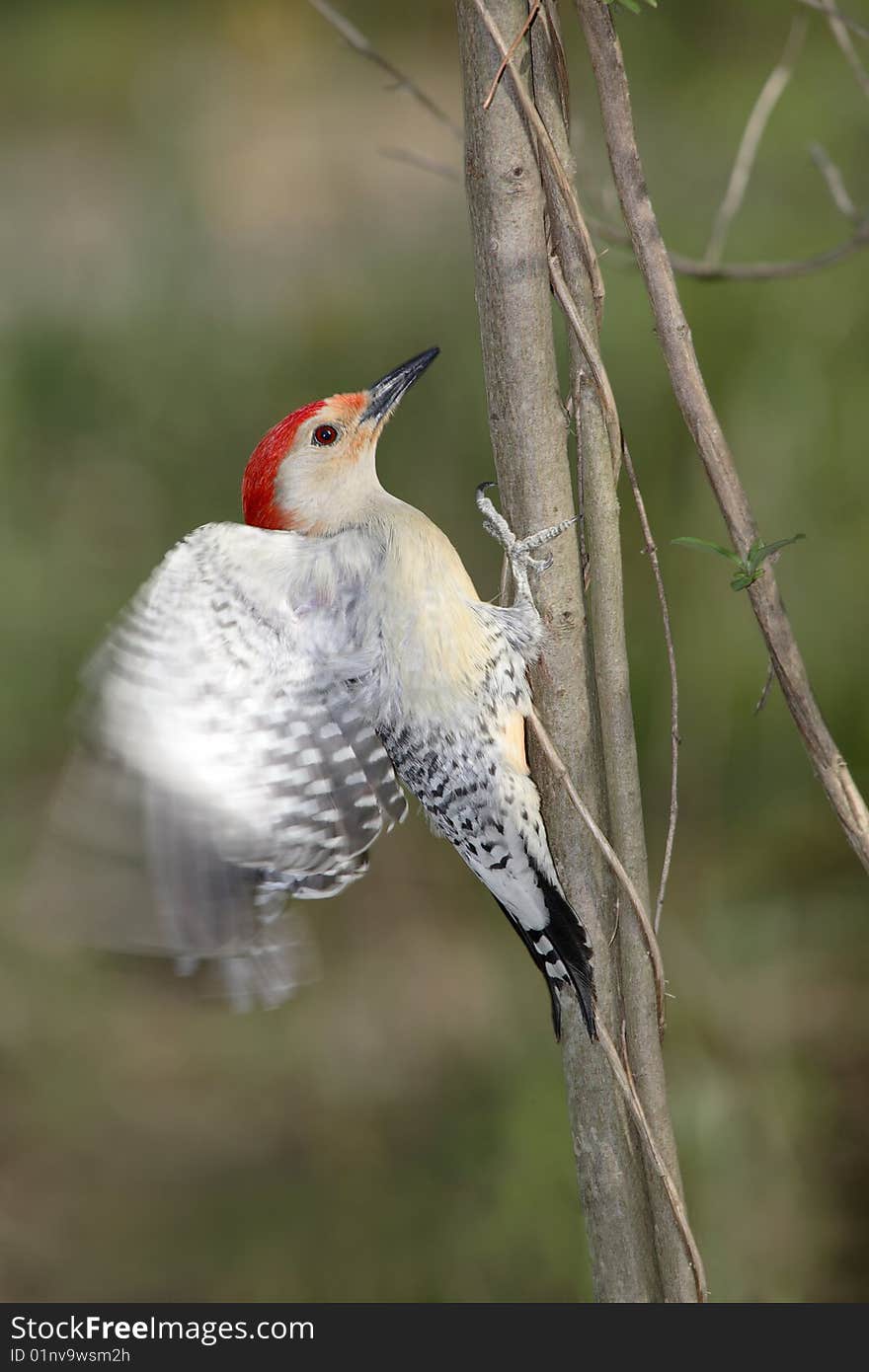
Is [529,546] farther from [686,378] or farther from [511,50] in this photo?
[511,50]

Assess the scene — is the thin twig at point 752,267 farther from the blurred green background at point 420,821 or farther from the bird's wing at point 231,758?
the blurred green background at point 420,821

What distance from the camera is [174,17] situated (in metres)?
5.62

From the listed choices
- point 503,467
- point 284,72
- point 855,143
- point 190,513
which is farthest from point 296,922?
point 284,72

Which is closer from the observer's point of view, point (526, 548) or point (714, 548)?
point (714, 548)

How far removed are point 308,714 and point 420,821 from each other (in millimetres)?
2734

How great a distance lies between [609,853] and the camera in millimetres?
1337

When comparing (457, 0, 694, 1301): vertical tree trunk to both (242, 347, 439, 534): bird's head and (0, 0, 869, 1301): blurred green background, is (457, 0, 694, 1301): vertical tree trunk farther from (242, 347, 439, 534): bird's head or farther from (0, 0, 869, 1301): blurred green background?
(0, 0, 869, 1301): blurred green background

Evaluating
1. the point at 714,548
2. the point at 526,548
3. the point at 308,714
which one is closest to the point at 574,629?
the point at 526,548

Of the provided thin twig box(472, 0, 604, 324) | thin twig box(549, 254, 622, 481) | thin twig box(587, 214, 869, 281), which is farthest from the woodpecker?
thin twig box(587, 214, 869, 281)

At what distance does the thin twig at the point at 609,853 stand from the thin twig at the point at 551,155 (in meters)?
0.49

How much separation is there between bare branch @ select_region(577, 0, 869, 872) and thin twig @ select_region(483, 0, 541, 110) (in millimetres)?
54

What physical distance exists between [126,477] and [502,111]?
3252 mm

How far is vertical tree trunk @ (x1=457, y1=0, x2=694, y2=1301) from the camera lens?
1280mm
